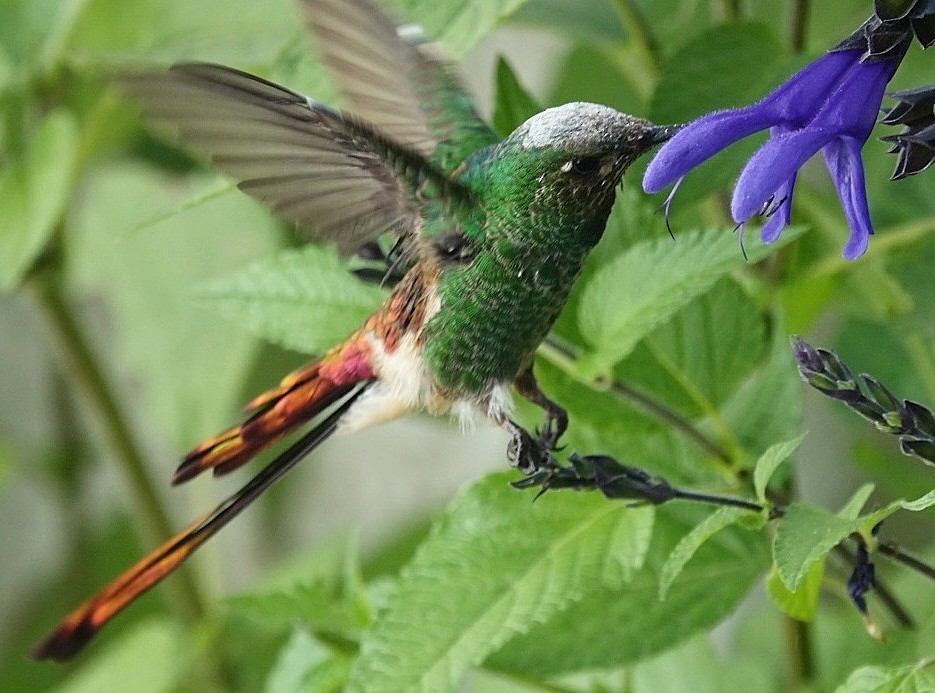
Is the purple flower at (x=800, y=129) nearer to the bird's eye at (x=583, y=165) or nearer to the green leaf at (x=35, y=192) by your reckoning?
the bird's eye at (x=583, y=165)

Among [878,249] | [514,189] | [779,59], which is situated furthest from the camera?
[878,249]

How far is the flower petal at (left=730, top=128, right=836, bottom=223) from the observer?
1.68 feet

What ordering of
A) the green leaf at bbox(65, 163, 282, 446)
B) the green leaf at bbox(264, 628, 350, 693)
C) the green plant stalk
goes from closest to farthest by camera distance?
1. the green leaf at bbox(264, 628, 350, 693)
2. the green plant stalk
3. the green leaf at bbox(65, 163, 282, 446)

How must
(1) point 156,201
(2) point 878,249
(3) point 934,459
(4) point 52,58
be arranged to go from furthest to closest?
(1) point 156,201, (4) point 52,58, (2) point 878,249, (3) point 934,459

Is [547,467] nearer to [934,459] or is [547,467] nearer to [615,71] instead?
[934,459]

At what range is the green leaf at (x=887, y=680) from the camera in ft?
1.91

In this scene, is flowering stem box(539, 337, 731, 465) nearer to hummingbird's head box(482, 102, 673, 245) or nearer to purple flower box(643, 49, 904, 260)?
hummingbird's head box(482, 102, 673, 245)

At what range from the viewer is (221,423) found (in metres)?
1.46

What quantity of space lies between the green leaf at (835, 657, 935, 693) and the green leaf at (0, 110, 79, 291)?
76 cm

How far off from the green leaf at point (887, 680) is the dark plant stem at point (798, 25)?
410mm

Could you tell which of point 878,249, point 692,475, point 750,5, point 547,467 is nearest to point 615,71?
point 750,5

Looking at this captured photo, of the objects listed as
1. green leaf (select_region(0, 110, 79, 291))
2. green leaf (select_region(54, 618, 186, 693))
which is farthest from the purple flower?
green leaf (select_region(54, 618, 186, 693))

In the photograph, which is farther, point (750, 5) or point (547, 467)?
point (750, 5)

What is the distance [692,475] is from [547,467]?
0.21m
